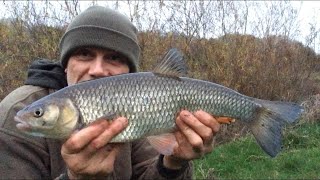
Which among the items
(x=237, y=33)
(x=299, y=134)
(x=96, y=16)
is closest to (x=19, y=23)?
(x=237, y=33)

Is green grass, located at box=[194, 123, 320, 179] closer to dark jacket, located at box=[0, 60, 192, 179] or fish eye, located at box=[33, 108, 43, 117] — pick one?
dark jacket, located at box=[0, 60, 192, 179]

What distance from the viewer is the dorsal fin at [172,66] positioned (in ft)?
8.05

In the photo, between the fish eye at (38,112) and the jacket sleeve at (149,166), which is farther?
the jacket sleeve at (149,166)

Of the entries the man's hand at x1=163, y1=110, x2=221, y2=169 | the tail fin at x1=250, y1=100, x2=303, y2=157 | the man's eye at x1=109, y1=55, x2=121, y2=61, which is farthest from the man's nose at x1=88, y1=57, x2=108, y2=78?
the tail fin at x1=250, y1=100, x2=303, y2=157

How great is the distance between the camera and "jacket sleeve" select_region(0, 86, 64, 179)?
2635 millimetres

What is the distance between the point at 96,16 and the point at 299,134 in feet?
14.4

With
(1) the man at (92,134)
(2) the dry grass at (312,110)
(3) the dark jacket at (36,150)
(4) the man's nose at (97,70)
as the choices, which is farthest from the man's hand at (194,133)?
(2) the dry grass at (312,110)

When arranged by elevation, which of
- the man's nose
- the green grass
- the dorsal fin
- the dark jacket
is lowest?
the green grass

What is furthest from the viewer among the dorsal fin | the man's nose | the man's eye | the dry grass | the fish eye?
the dry grass

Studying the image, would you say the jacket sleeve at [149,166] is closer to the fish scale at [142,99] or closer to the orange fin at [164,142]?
the orange fin at [164,142]

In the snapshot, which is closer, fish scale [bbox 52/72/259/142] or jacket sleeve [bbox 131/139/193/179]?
fish scale [bbox 52/72/259/142]

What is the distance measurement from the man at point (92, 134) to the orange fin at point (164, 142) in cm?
4

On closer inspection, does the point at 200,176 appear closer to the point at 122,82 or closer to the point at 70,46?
the point at 70,46

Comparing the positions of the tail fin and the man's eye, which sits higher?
the man's eye
